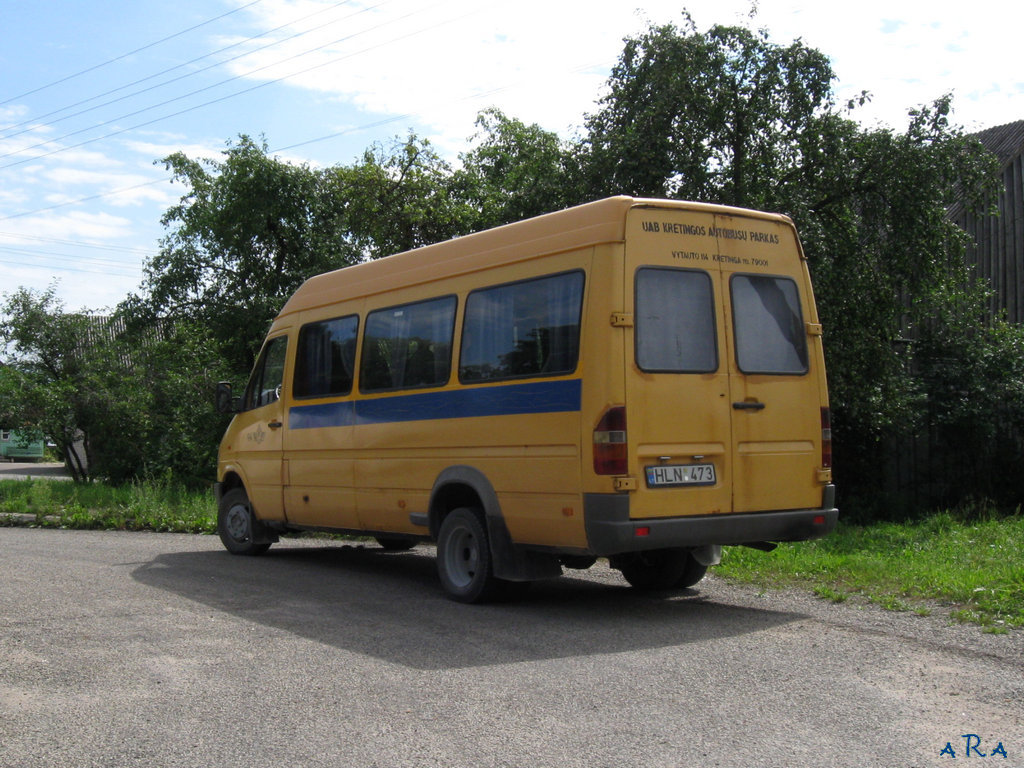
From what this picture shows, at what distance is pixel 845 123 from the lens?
15062 mm

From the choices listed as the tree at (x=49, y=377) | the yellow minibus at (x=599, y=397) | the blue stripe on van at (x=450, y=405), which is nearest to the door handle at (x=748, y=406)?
the yellow minibus at (x=599, y=397)

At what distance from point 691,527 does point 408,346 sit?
302 cm

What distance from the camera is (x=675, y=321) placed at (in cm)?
736

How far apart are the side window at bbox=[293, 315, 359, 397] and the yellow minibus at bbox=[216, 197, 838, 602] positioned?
1.44 feet

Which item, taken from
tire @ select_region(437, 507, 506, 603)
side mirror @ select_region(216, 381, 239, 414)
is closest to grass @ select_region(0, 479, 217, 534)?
side mirror @ select_region(216, 381, 239, 414)

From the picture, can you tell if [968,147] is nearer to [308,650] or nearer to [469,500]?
[469,500]

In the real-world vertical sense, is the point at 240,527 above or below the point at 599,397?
below

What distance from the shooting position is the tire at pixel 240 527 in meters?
11.5

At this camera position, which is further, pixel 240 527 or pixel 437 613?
pixel 240 527

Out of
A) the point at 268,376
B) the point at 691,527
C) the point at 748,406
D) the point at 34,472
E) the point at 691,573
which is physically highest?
the point at 268,376

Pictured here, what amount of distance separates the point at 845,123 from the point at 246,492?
9.60 m

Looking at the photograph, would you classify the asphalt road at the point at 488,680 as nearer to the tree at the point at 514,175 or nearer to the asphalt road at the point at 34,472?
the tree at the point at 514,175

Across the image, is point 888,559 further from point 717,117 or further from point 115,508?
point 115,508

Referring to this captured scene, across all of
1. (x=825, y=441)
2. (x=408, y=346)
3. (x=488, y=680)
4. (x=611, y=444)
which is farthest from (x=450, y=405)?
(x=488, y=680)
